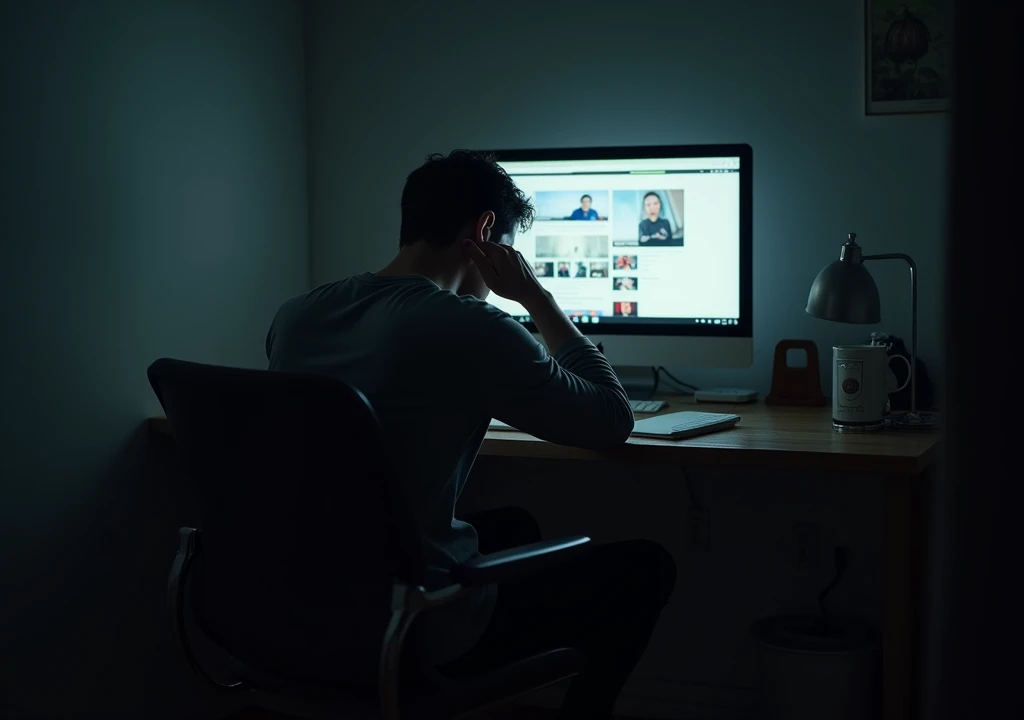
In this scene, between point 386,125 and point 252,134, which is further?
point 386,125

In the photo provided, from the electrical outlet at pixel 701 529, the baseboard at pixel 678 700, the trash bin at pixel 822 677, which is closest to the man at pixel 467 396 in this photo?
the trash bin at pixel 822 677

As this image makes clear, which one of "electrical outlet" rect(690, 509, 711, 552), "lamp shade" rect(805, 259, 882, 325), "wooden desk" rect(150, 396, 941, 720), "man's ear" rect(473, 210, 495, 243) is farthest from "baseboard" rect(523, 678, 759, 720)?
"man's ear" rect(473, 210, 495, 243)

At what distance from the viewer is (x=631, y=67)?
89.6 inches

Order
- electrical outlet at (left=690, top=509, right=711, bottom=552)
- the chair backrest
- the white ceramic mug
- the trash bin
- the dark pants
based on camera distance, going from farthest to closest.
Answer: electrical outlet at (left=690, top=509, right=711, bottom=552) < the trash bin < the white ceramic mug < the dark pants < the chair backrest

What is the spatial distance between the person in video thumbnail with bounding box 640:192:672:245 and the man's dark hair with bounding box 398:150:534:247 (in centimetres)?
56

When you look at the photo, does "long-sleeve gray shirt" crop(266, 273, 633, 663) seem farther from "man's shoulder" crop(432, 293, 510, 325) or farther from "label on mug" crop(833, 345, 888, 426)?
"label on mug" crop(833, 345, 888, 426)

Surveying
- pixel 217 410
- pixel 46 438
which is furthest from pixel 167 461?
pixel 217 410

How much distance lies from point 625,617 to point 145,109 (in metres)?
1.40

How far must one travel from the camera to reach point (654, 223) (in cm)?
197

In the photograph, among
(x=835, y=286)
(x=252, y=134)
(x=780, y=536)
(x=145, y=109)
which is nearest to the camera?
(x=835, y=286)

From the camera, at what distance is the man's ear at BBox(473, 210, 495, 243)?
1.46 m

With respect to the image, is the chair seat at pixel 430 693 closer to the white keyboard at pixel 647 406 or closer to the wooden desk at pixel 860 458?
the wooden desk at pixel 860 458

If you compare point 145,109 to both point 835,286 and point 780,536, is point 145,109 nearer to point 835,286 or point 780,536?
point 835,286

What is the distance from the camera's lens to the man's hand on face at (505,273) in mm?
1533
